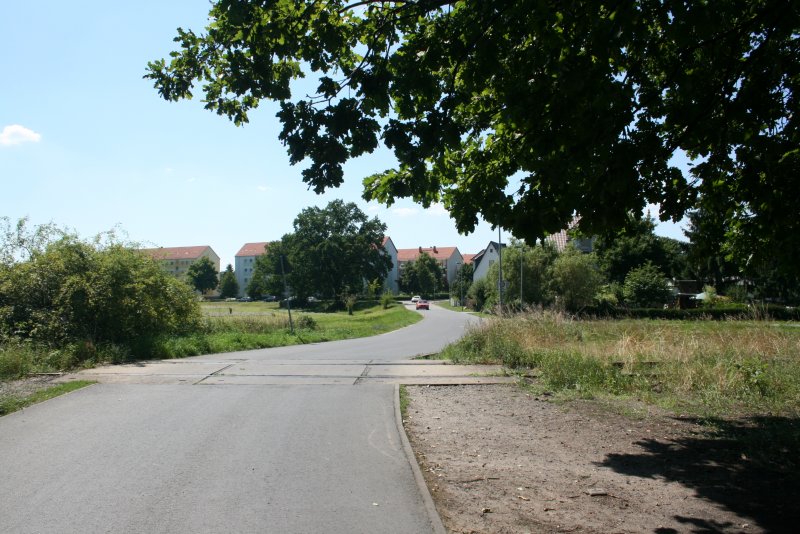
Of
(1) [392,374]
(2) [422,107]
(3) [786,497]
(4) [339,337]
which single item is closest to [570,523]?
(3) [786,497]

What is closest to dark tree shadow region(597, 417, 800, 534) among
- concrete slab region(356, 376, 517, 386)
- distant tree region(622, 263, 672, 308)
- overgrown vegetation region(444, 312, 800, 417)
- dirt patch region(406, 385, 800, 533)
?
dirt patch region(406, 385, 800, 533)

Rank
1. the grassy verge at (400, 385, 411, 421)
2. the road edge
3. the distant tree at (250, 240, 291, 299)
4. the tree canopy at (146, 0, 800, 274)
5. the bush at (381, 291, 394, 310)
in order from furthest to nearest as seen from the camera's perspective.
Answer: the distant tree at (250, 240, 291, 299) < the bush at (381, 291, 394, 310) < the grassy verge at (400, 385, 411, 421) < the tree canopy at (146, 0, 800, 274) < the road edge

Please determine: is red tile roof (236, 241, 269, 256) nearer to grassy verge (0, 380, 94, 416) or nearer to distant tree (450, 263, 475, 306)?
distant tree (450, 263, 475, 306)

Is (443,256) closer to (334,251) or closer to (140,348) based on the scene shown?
(334,251)

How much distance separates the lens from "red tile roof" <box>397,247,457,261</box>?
148500 millimetres

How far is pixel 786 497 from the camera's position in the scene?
15.2 feet

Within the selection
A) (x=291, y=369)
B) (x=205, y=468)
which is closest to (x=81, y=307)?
(x=291, y=369)

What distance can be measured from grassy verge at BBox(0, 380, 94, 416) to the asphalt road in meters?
0.27

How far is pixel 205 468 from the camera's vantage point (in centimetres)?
534

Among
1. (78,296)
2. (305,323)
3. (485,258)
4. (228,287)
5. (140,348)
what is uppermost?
(485,258)

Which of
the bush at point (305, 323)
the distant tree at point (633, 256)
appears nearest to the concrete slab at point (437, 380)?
the bush at point (305, 323)

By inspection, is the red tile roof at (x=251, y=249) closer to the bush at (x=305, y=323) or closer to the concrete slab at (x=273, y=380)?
the bush at (x=305, y=323)

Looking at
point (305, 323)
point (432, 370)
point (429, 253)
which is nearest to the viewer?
→ point (432, 370)

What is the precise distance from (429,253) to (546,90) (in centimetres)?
14115
